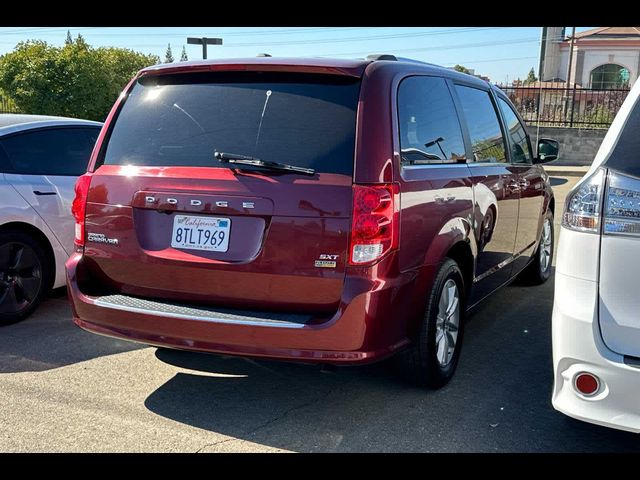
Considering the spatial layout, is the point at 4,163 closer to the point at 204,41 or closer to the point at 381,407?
the point at 381,407

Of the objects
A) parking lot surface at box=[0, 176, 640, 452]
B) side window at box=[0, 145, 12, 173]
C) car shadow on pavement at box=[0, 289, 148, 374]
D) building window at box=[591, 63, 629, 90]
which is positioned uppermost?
building window at box=[591, 63, 629, 90]

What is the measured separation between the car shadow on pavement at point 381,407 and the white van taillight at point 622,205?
1190 millimetres

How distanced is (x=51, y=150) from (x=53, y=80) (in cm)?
1847

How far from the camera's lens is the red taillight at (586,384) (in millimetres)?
2650

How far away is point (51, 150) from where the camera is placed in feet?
18.1

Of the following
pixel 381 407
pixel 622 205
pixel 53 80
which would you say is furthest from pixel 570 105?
pixel 622 205

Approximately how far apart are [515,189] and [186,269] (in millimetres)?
2861

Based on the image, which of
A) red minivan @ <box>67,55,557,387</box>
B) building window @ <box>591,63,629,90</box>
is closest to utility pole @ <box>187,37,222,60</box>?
red minivan @ <box>67,55,557,387</box>

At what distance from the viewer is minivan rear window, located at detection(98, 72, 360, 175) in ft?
10.4

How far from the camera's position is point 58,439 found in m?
3.24

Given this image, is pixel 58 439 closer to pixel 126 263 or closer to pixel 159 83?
pixel 126 263

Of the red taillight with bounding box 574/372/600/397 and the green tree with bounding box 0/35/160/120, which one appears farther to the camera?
the green tree with bounding box 0/35/160/120

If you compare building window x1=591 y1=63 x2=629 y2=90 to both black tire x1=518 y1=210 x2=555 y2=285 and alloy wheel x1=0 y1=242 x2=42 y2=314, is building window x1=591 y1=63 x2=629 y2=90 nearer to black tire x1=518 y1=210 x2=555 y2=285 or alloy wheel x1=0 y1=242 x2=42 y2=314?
black tire x1=518 y1=210 x2=555 y2=285

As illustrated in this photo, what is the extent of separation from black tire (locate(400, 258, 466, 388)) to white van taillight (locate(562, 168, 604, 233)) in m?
0.97
